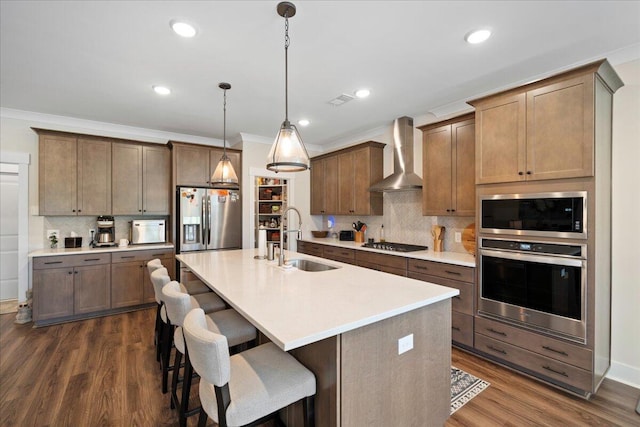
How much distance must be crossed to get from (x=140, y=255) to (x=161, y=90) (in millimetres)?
2343

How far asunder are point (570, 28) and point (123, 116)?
489 centimetres

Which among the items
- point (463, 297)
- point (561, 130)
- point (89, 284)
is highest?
point (561, 130)

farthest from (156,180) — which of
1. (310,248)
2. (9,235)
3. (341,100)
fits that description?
(341,100)

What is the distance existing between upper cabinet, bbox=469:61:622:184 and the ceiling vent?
134cm

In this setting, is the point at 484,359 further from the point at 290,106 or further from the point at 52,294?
the point at 52,294

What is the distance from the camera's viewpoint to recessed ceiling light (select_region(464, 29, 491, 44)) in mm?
2150

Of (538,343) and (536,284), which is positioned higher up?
(536,284)

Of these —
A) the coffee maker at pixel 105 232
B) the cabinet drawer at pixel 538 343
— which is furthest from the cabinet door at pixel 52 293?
the cabinet drawer at pixel 538 343

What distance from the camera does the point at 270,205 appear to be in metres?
6.76

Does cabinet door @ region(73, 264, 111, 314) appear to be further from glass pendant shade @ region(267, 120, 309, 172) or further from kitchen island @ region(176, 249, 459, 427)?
glass pendant shade @ region(267, 120, 309, 172)

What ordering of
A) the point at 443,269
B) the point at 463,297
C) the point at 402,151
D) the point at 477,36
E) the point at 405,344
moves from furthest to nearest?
the point at 402,151, the point at 443,269, the point at 463,297, the point at 477,36, the point at 405,344

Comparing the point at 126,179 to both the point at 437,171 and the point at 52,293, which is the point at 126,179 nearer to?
the point at 52,293

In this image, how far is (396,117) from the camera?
13.7 feet

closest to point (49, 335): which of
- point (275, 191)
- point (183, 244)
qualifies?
point (183, 244)
